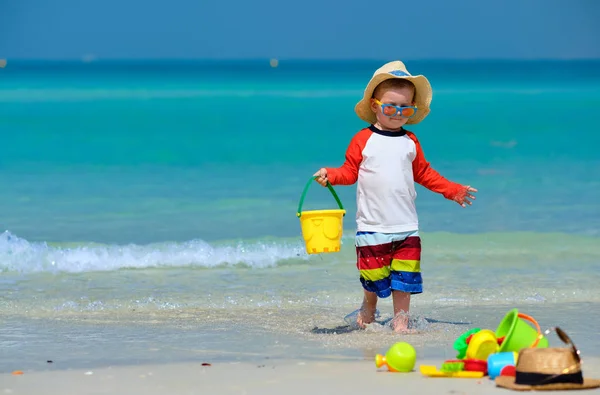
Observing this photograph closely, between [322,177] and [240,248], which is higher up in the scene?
[322,177]

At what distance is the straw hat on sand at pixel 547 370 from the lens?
393 cm

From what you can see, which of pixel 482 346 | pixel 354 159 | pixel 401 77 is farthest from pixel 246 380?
pixel 401 77

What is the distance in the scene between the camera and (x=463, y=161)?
58.3ft

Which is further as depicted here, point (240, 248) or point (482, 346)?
point (240, 248)

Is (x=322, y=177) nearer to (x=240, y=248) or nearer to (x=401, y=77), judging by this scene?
(x=401, y=77)

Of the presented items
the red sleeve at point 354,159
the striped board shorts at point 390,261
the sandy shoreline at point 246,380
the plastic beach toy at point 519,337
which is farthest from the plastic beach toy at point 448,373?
the red sleeve at point 354,159

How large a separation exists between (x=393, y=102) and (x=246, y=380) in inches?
67.3

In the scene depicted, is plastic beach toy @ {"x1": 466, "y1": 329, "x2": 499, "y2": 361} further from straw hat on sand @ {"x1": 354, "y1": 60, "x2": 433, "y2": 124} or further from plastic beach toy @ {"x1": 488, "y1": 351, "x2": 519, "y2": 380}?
straw hat on sand @ {"x1": 354, "y1": 60, "x2": 433, "y2": 124}

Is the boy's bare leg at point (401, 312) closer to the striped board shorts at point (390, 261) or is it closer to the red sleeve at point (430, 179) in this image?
the striped board shorts at point (390, 261)

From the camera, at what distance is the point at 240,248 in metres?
8.55

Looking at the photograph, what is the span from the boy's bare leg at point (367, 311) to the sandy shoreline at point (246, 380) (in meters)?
0.77

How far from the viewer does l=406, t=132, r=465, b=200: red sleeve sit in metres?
5.38

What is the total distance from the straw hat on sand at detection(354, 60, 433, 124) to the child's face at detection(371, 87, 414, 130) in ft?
0.18

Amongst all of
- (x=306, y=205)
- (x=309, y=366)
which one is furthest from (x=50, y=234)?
(x=309, y=366)
